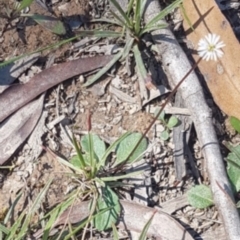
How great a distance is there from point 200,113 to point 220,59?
0.25 meters

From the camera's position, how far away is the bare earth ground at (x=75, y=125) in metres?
2.77

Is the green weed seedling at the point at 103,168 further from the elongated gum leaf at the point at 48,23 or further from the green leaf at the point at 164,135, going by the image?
the elongated gum leaf at the point at 48,23

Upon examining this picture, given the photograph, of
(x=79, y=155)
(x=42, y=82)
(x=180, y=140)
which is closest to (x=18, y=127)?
(x=42, y=82)

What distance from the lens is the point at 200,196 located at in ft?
9.02

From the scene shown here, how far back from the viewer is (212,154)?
107 inches

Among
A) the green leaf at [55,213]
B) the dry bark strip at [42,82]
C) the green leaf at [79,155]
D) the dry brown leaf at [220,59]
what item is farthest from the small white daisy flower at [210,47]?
the green leaf at [55,213]

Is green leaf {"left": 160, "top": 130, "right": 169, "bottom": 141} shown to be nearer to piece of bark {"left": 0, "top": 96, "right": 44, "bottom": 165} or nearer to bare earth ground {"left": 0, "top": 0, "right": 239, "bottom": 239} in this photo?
bare earth ground {"left": 0, "top": 0, "right": 239, "bottom": 239}

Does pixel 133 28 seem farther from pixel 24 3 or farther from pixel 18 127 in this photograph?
pixel 18 127

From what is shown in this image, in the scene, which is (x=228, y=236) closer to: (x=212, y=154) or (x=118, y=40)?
(x=212, y=154)

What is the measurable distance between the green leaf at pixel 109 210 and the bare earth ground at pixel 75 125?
0.15 metres

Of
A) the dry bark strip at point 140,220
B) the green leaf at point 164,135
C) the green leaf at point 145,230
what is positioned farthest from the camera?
the green leaf at point 164,135

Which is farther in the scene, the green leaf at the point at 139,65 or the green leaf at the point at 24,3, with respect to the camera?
the green leaf at the point at 139,65

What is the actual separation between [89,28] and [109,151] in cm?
57

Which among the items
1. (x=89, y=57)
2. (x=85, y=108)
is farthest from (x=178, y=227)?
(x=89, y=57)
